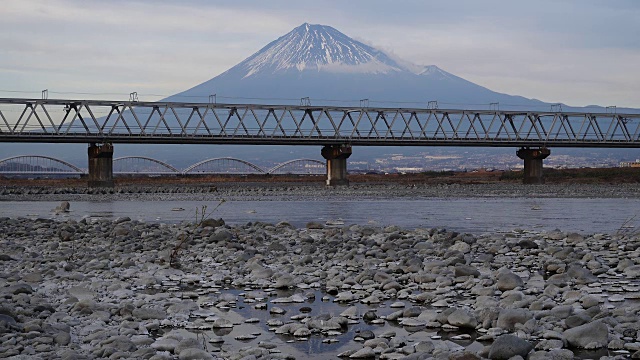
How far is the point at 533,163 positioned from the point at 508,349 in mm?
73700

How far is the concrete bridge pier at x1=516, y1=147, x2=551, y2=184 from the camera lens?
250ft

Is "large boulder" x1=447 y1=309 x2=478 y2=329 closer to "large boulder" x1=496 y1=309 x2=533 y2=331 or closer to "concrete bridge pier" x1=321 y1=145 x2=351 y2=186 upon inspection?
"large boulder" x1=496 y1=309 x2=533 y2=331

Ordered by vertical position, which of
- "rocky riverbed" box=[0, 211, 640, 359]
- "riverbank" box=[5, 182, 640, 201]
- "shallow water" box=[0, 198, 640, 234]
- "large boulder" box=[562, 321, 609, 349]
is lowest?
"riverbank" box=[5, 182, 640, 201]

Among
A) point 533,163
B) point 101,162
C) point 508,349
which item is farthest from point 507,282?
point 533,163

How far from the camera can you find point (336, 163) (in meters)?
69.5

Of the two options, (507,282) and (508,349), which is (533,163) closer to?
(507,282)

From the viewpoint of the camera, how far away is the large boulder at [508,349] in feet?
23.1

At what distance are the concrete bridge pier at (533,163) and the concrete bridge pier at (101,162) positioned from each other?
122 ft

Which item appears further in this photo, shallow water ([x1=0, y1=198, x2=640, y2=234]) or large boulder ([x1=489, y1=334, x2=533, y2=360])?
shallow water ([x1=0, y1=198, x2=640, y2=234])

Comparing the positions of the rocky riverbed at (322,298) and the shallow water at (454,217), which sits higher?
the rocky riverbed at (322,298)

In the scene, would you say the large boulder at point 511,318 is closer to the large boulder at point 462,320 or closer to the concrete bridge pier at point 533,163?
the large boulder at point 462,320

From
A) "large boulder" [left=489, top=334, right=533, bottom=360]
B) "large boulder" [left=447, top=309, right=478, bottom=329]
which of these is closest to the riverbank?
"large boulder" [left=447, top=309, right=478, bottom=329]

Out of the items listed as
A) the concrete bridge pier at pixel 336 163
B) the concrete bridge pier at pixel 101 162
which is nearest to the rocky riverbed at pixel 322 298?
the concrete bridge pier at pixel 101 162

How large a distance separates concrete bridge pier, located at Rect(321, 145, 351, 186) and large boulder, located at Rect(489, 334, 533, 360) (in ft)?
198
